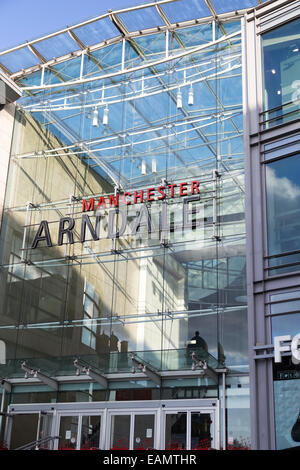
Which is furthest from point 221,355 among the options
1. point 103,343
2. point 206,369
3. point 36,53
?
point 36,53

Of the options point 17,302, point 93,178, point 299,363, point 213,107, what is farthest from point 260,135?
point 17,302

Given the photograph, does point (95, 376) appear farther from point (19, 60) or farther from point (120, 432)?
point (19, 60)

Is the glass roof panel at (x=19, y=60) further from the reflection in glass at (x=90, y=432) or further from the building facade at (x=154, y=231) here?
the reflection in glass at (x=90, y=432)

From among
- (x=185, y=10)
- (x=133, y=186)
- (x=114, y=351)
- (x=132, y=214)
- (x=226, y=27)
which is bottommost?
(x=114, y=351)

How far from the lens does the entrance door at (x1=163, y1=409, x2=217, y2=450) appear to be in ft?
57.1

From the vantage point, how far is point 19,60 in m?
26.4

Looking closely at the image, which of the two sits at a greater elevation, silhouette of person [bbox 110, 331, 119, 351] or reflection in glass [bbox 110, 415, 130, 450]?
silhouette of person [bbox 110, 331, 119, 351]

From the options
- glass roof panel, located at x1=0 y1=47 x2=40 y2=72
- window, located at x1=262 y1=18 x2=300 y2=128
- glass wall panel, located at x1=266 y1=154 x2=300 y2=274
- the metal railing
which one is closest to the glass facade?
the metal railing

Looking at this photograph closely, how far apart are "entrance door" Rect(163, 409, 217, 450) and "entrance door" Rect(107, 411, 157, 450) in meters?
0.46

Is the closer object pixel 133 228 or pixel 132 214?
pixel 133 228

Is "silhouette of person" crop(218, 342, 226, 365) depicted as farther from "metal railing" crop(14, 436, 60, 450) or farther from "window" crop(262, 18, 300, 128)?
"window" crop(262, 18, 300, 128)

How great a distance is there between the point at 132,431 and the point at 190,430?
1861 mm

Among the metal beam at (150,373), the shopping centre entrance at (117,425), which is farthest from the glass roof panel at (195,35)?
the shopping centre entrance at (117,425)

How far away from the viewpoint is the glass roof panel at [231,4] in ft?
72.6
